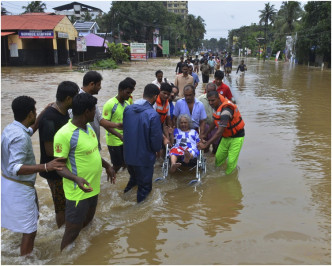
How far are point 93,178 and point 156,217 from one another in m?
1.39

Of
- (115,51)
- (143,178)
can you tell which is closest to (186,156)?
(143,178)

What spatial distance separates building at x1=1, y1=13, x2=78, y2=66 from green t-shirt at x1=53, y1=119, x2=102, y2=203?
108ft

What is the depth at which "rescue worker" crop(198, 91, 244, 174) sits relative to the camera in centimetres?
504

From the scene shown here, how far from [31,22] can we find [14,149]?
3502 cm

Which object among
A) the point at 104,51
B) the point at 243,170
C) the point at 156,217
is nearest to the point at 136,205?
the point at 156,217

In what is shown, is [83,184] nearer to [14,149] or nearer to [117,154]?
[14,149]

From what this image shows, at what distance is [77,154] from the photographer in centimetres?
296

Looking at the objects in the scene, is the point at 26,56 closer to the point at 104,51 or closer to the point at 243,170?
the point at 104,51

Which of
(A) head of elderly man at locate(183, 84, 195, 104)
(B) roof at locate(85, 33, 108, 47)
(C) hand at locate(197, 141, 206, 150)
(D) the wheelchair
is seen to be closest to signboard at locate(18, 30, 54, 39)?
(B) roof at locate(85, 33, 108, 47)

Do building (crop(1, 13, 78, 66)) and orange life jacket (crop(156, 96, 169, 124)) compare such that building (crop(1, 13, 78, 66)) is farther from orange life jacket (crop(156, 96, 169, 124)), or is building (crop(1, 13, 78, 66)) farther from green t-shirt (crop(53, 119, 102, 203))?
green t-shirt (crop(53, 119, 102, 203))

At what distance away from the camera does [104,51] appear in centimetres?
4378

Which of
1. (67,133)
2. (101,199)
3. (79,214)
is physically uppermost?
(67,133)

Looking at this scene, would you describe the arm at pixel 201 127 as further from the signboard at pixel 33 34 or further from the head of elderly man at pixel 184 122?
the signboard at pixel 33 34

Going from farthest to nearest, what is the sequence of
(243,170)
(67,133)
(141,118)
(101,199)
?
(243,170) < (101,199) < (141,118) < (67,133)
